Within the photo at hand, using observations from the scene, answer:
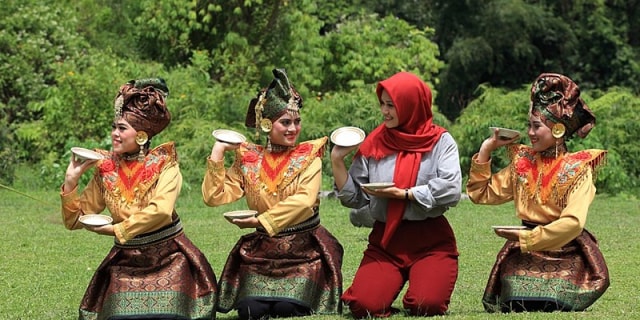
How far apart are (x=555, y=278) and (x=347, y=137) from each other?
1.40 m

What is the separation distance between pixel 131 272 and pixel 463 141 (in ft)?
30.1

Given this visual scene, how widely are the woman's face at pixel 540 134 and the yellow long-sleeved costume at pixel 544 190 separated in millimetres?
86

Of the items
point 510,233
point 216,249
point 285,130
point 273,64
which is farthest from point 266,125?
point 273,64

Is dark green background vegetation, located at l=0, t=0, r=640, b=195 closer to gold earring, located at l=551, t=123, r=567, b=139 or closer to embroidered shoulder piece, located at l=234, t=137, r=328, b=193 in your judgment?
embroidered shoulder piece, located at l=234, t=137, r=328, b=193

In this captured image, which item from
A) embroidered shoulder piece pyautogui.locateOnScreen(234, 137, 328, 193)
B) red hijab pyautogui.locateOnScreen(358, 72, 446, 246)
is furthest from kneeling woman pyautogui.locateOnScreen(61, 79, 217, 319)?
red hijab pyautogui.locateOnScreen(358, 72, 446, 246)

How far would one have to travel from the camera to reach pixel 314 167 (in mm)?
7215

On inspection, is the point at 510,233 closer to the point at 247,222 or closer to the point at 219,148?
the point at 247,222

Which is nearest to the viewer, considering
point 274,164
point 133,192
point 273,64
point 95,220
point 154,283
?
point 95,220

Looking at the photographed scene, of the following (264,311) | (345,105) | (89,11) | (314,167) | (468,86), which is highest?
(314,167)

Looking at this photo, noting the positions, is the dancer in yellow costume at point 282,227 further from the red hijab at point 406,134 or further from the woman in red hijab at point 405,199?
the red hijab at point 406,134

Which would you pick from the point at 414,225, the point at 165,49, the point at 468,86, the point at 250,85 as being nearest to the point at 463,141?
the point at 250,85

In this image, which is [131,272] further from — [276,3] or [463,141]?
[276,3]

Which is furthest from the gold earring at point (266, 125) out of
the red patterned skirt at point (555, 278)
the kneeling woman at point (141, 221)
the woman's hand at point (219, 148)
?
the red patterned skirt at point (555, 278)

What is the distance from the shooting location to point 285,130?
23.7 feet
